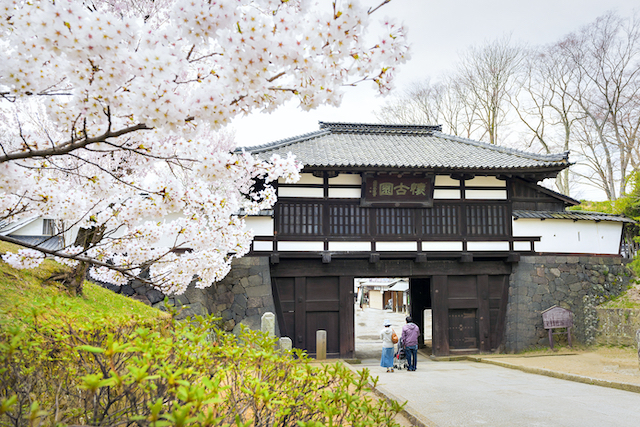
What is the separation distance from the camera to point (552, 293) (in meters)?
13.5

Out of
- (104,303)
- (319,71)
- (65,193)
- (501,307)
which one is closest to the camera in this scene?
(319,71)

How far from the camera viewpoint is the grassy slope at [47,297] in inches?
159

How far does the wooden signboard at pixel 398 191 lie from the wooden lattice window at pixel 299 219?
1490mm

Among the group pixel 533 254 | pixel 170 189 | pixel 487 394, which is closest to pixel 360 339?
pixel 533 254

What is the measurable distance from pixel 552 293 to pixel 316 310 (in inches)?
313

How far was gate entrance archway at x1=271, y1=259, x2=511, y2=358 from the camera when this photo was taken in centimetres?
1257

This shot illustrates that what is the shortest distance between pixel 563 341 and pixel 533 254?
3.13 metres

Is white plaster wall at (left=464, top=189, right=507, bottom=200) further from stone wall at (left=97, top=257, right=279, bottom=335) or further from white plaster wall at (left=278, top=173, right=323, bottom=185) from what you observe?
stone wall at (left=97, top=257, right=279, bottom=335)

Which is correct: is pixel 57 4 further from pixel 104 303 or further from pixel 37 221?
pixel 37 221

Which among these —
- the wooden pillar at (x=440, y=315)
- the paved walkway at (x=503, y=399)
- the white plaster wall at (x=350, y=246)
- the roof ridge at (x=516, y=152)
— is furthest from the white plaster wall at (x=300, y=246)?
the roof ridge at (x=516, y=152)

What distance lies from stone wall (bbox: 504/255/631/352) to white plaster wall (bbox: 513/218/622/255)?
335mm

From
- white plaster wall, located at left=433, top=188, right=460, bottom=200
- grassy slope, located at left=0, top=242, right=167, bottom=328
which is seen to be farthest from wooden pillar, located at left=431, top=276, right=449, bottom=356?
grassy slope, located at left=0, top=242, right=167, bottom=328

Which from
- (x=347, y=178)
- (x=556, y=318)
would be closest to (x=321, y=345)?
(x=347, y=178)

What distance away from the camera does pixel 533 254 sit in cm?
1334
